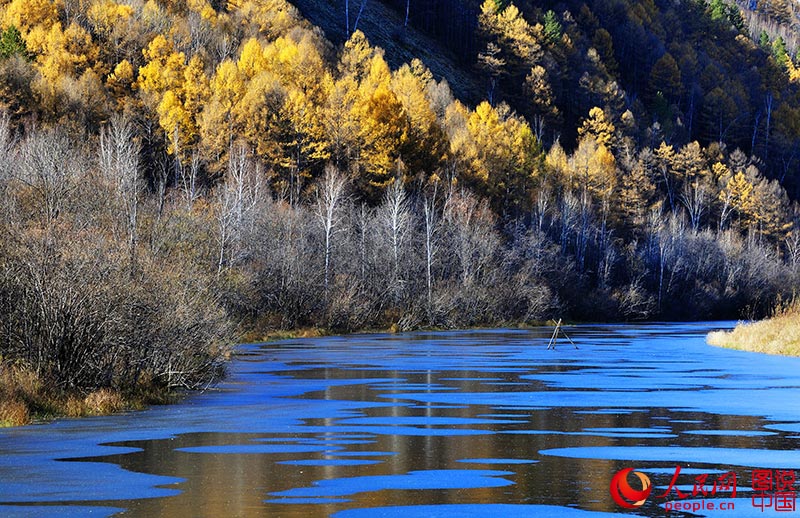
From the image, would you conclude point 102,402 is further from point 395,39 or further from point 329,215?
point 395,39

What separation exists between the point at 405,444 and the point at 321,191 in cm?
6940

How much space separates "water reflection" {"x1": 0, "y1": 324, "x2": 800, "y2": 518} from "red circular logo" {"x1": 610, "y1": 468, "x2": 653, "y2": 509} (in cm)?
17

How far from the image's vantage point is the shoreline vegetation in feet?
162

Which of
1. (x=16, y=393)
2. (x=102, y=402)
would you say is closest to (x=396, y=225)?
(x=102, y=402)

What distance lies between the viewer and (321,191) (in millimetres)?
88438

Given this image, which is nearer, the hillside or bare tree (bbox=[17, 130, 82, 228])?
bare tree (bbox=[17, 130, 82, 228])

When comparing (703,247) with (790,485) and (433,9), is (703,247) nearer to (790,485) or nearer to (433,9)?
(433,9)

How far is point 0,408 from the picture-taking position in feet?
70.5

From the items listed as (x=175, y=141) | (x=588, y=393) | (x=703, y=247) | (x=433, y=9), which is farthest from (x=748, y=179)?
(x=588, y=393)

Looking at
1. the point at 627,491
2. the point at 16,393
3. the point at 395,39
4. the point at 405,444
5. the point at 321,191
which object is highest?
the point at 395,39

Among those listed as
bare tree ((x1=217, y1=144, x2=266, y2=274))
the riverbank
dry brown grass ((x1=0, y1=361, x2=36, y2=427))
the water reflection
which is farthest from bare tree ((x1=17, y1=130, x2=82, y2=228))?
dry brown grass ((x1=0, y1=361, x2=36, y2=427))

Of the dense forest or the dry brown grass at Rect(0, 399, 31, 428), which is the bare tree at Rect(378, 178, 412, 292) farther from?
the dry brown grass at Rect(0, 399, 31, 428)

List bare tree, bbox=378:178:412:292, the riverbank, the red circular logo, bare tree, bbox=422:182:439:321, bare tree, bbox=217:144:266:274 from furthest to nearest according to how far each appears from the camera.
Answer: bare tree, bbox=422:182:439:321, bare tree, bbox=378:178:412:292, bare tree, bbox=217:144:266:274, the riverbank, the red circular logo

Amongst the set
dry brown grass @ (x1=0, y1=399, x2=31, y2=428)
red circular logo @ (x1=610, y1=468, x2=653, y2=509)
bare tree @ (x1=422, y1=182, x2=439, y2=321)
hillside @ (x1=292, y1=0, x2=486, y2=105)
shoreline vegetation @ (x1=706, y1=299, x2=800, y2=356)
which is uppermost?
hillside @ (x1=292, y1=0, x2=486, y2=105)
